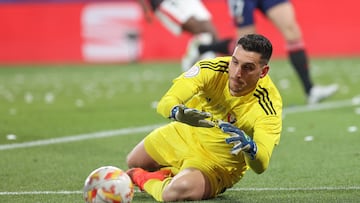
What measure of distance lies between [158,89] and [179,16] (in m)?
2.18

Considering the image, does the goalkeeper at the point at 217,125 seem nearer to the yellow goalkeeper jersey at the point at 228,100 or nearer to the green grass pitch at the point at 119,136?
the yellow goalkeeper jersey at the point at 228,100

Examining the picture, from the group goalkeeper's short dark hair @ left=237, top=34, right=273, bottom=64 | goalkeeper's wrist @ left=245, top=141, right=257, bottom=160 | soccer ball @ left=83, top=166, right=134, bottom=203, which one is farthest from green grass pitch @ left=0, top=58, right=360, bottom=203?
goalkeeper's short dark hair @ left=237, top=34, right=273, bottom=64

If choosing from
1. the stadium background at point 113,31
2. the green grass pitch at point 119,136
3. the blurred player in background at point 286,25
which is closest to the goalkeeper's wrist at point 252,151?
the green grass pitch at point 119,136

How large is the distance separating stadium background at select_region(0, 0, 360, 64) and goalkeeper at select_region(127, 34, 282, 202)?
13.1 meters

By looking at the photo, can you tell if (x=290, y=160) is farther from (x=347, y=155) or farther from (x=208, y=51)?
(x=208, y=51)

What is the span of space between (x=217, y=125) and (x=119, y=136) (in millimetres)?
3709

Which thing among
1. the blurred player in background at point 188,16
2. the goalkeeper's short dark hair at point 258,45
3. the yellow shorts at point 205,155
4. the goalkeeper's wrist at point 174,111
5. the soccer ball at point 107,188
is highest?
the goalkeeper's short dark hair at point 258,45

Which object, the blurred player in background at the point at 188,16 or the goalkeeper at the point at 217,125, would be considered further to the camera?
the blurred player in background at the point at 188,16

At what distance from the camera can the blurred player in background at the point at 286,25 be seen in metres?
10.6

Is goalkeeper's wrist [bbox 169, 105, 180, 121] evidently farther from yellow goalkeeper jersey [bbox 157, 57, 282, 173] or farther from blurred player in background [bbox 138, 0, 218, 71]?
blurred player in background [bbox 138, 0, 218, 71]

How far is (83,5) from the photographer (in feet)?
64.5

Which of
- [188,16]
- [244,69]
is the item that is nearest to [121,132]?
[188,16]

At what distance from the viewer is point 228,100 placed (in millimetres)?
5566

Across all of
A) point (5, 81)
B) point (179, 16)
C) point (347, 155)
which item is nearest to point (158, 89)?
point (179, 16)
